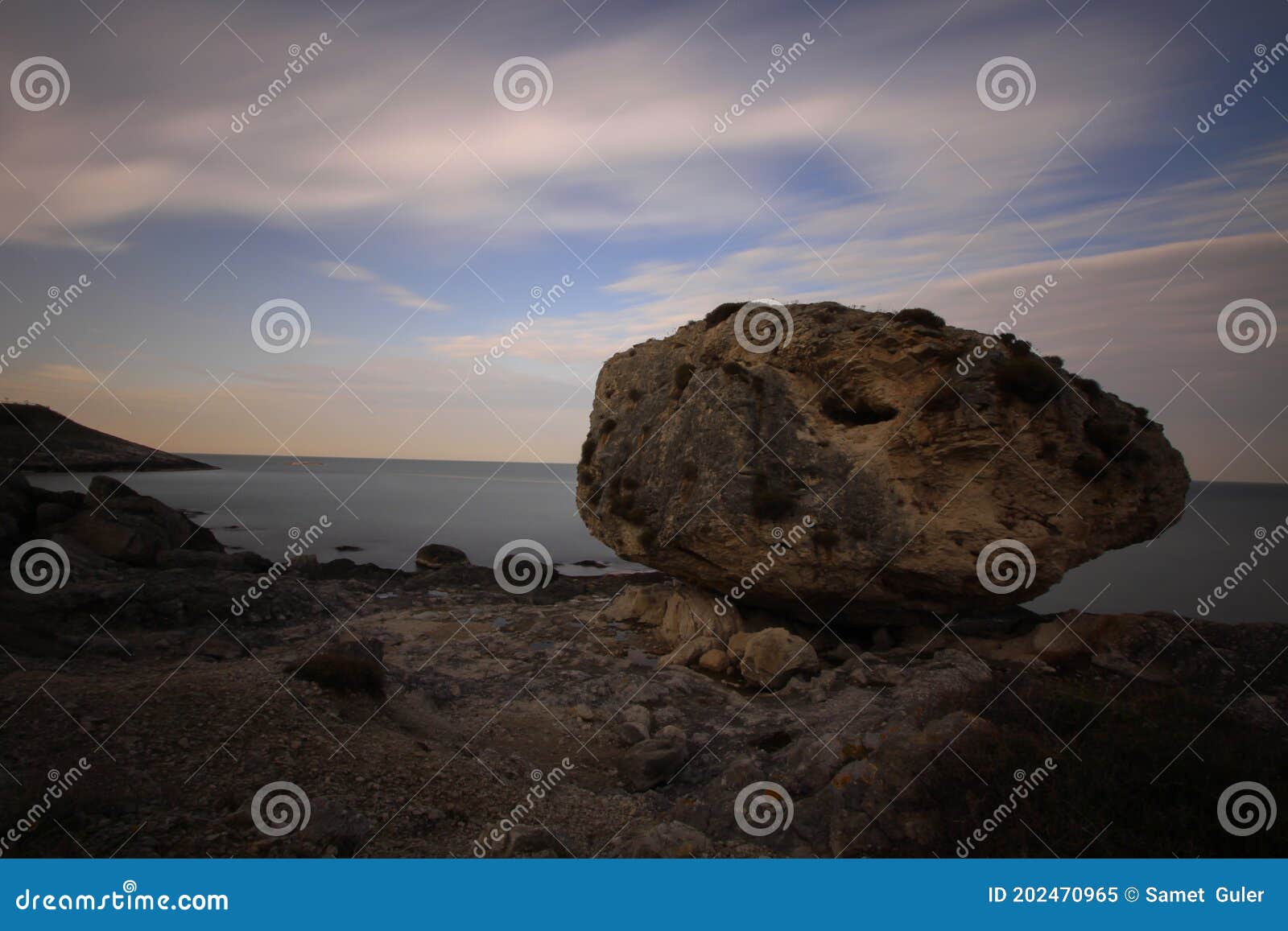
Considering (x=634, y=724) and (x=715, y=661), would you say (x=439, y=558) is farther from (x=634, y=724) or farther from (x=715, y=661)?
(x=634, y=724)

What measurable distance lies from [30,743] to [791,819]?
9767 mm

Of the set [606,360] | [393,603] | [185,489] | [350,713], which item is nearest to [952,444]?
[606,360]

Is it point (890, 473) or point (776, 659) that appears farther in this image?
point (890, 473)

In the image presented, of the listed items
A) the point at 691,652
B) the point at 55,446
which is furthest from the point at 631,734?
the point at 55,446

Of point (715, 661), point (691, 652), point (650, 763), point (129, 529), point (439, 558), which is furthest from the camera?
point (439, 558)

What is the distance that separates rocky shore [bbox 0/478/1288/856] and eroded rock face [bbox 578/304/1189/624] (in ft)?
5.83

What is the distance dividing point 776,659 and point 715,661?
164 centimetres

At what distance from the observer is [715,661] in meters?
15.8

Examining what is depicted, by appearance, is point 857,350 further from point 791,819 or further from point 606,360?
point 791,819

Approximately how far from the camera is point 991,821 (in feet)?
23.6

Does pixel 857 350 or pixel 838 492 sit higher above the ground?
pixel 857 350

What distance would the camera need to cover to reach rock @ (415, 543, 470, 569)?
31688mm

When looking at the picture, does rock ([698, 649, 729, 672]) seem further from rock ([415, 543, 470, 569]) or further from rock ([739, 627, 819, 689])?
rock ([415, 543, 470, 569])

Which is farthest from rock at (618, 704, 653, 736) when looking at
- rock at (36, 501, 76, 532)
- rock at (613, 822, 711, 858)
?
rock at (36, 501, 76, 532)
